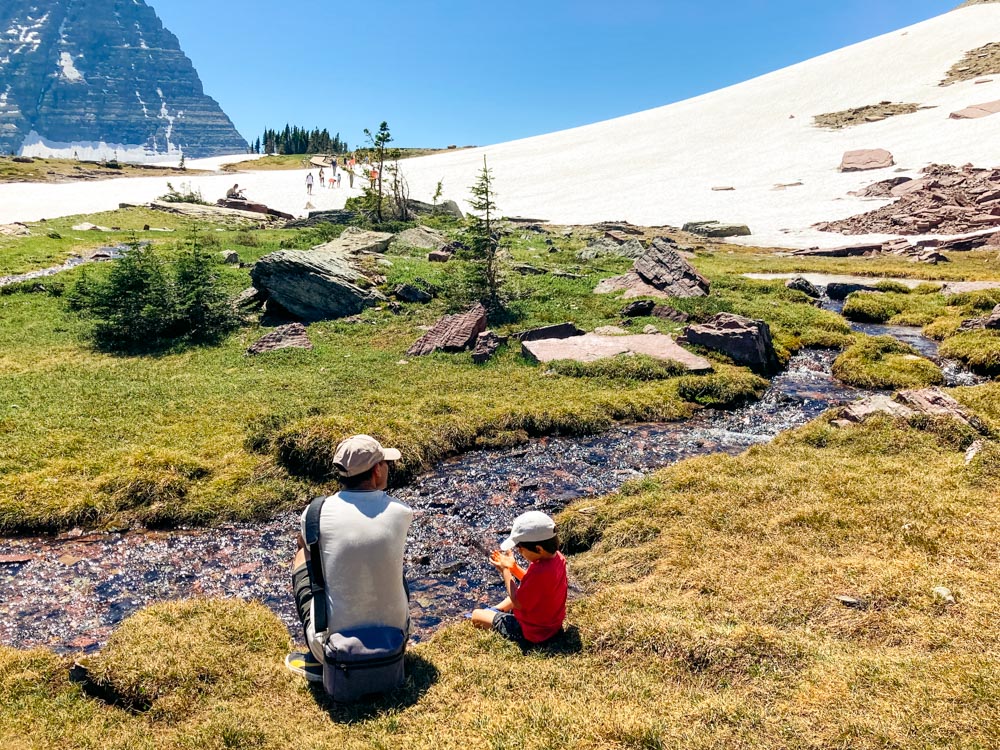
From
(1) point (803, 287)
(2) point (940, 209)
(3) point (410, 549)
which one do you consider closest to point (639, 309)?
(1) point (803, 287)

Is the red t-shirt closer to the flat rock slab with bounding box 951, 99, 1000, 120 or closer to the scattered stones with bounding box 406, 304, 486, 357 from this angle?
the scattered stones with bounding box 406, 304, 486, 357

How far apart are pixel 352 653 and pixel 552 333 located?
1570cm

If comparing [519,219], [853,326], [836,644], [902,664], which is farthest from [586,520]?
[519,219]

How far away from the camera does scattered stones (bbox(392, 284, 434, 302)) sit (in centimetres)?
2508

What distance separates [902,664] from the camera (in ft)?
18.8

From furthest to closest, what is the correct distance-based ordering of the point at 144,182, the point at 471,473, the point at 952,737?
the point at 144,182 < the point at 471,473 < the point at 952,737

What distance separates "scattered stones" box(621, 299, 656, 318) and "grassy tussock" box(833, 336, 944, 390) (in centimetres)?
683

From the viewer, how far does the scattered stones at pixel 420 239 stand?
37.9 meters

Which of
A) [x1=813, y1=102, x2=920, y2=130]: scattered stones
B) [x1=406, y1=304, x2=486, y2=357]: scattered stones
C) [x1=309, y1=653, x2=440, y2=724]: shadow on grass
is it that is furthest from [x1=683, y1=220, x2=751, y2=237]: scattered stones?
[x1=309, y1=653, x2=440, y2=724]: shadow on grass

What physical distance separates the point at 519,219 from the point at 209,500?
191ft

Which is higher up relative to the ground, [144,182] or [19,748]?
[144,182]

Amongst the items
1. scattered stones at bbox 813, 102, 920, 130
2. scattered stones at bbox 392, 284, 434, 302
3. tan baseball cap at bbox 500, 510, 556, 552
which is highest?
scattered stones at bbox 813, 102, 920, 130

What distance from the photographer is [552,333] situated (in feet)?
68.6

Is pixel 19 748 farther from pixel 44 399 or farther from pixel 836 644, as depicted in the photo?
pixel 44 399
